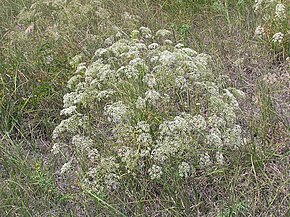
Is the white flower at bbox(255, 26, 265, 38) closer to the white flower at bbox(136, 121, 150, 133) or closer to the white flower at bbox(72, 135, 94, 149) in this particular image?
the white flower at bbox(136, 121, 150, 133)

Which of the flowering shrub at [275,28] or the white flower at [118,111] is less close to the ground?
the flowering shrub at [275,28]

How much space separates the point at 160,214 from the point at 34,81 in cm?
165

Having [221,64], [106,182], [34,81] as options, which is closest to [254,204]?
[106,182]

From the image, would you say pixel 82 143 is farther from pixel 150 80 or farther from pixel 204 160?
pixel 204 160

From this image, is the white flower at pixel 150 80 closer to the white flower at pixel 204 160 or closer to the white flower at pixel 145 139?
the white flower at pixel 145 139

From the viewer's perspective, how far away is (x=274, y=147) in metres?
2.57

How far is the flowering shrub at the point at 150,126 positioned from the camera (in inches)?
85.3

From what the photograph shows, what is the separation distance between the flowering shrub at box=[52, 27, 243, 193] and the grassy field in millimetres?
12

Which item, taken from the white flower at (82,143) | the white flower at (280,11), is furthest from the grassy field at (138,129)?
the white flower at (280,11)

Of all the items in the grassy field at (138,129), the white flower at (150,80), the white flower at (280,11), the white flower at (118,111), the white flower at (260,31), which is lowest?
the grassy field at (138,129)

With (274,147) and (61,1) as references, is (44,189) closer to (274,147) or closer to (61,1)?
(274,147)

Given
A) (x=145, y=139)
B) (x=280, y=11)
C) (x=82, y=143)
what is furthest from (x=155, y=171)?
(x=280, y=11)

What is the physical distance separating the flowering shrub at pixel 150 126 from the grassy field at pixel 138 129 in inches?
0.5

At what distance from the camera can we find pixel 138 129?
2340mm
